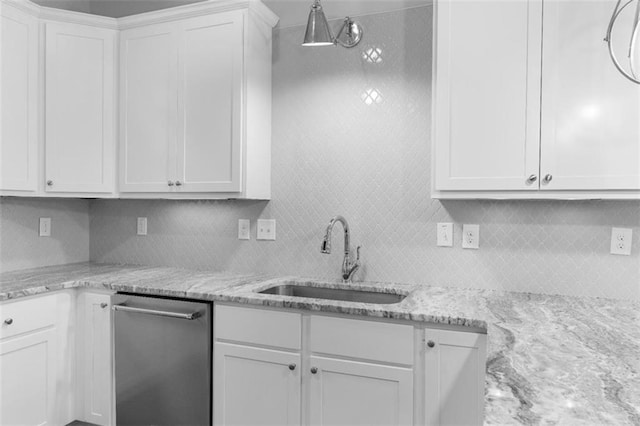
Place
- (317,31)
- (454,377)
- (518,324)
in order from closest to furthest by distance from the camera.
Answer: (518,324)
(454,377)
(317,31)

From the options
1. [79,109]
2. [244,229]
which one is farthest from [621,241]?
[79,109]

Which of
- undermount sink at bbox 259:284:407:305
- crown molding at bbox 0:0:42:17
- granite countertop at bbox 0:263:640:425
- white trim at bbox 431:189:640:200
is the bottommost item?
undermount sink at bbox 259:284:407:305

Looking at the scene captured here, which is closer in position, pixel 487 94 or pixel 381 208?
pixel 487 94

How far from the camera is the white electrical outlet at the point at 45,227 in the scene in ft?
9.79

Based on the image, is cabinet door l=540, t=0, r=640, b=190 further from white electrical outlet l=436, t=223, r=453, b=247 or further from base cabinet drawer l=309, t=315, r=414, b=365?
base cabinet drawer l=309, t=315, r=414, b=365

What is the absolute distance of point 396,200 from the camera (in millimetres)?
2510

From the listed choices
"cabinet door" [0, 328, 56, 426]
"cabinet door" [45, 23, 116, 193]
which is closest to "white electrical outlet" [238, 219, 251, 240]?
"cabinet door" [45, 23, 116, 193]

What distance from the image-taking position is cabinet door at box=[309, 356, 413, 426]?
6.21 ft

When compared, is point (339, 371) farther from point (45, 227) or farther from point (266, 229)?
point (45, 227)

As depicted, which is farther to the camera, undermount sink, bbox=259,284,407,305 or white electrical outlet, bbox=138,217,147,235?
white electrical outlet, bbox=138,217,147,235

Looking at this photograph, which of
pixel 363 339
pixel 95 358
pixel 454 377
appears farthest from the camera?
pixel 95 358

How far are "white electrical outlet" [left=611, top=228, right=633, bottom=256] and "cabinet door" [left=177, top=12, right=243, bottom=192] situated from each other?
6.07 feet

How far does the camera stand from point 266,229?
9.20ft

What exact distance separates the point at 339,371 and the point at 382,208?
937 mm
